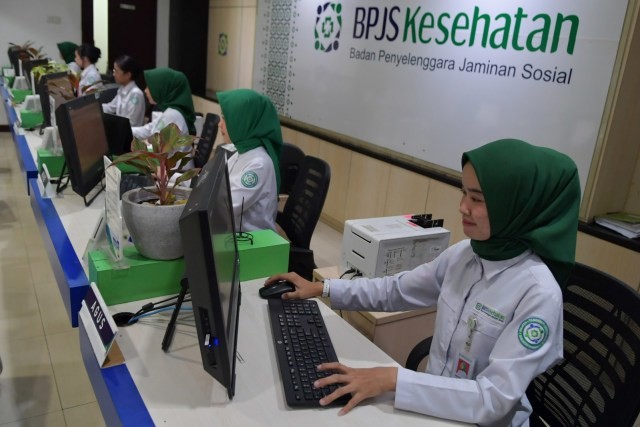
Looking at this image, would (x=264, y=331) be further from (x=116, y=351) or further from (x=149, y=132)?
(x=149, y=132)

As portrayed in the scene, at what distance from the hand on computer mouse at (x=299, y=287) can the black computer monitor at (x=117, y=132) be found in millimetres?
1722

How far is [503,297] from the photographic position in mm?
1222

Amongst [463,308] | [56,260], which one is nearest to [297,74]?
[56,260]

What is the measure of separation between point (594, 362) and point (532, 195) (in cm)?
50

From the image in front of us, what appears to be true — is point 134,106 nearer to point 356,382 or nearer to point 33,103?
point 33,103

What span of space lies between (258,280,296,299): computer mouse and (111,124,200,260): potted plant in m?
0.27

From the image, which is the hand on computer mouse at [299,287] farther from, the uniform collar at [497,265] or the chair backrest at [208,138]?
the chair backrest at [208,138]

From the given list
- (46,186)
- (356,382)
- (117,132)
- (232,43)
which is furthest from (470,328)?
(232,43)

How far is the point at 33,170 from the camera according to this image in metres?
2.66

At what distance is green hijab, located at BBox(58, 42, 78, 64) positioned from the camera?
688 centimetres

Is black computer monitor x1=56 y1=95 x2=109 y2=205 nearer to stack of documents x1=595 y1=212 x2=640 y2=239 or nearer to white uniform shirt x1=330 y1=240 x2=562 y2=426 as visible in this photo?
white uniform shirt x1=330 y1=240 x2=562 y2=426

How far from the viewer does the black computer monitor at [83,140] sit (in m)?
1.91

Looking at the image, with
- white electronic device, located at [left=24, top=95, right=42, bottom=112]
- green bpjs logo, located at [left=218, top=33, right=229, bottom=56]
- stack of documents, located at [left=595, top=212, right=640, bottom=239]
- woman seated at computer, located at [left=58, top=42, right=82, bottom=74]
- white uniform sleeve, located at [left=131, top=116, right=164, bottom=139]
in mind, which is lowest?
stack of documents, located at [left=595, top=212, right=640, bottom=239]

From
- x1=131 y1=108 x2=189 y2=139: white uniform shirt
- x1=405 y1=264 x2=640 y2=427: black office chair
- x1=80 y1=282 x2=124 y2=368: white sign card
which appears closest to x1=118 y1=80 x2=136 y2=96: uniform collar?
x1=131 y1=108 x2=189 y2=139: white uniform shirt
